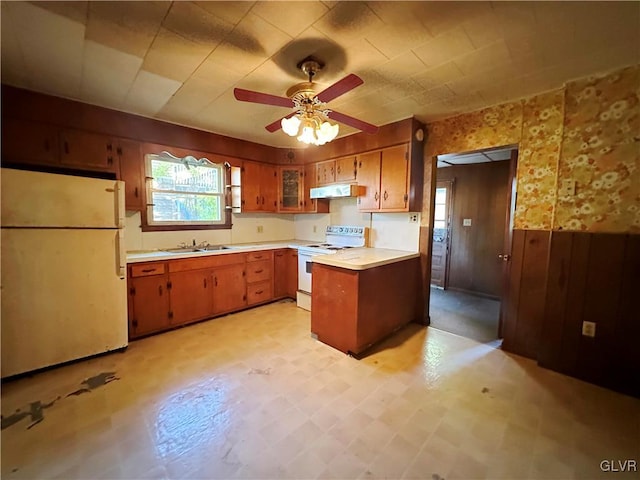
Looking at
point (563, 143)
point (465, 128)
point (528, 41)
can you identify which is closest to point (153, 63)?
point (528, 41)

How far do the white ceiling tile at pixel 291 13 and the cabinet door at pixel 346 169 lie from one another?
2.10 m

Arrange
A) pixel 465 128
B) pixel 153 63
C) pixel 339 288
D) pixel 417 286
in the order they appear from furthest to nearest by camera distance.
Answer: pixel 417 286 → pixel 465 128 → pixel 339 288 → pixel 153 63

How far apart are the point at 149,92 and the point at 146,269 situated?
174 centimetres

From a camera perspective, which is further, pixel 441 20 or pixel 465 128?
pixel 465 128

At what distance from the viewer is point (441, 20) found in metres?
1.50

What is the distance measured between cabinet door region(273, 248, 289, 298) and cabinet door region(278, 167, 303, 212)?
74 cm

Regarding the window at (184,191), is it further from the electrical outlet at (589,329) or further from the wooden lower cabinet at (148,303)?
the electrical outlet at (589,329)

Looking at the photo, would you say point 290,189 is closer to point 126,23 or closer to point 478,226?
point 126,23

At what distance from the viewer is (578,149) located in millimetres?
2182

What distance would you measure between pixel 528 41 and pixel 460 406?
8.14 feet

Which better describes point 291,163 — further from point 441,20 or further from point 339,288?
point 441,20

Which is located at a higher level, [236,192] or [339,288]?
[236,192]

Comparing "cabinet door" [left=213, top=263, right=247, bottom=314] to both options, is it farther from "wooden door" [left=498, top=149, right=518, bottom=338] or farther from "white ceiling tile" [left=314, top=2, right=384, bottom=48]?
"wooden door" [left=498, top=149, right=518, bottom=338]

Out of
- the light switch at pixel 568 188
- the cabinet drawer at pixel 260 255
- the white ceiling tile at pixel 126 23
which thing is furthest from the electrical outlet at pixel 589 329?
the white ceiling tile at pixel 126 23
